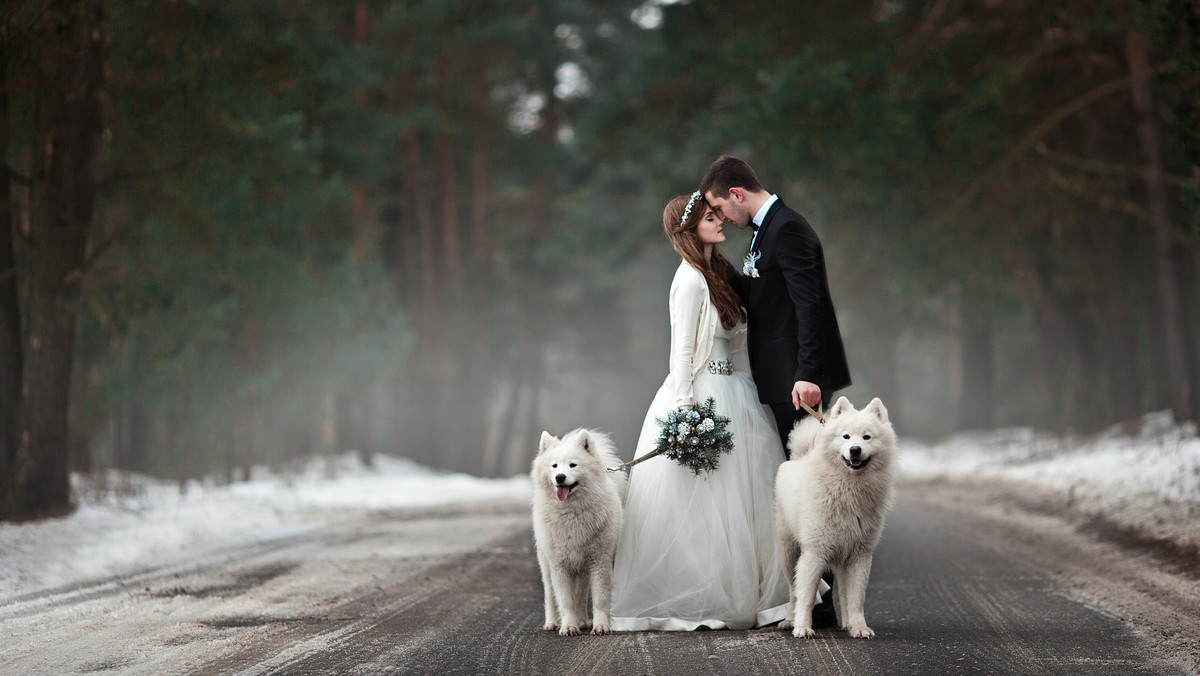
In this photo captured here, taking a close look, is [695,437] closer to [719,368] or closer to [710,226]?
[719,368]

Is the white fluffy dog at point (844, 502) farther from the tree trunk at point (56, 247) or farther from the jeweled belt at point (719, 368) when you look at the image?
the tree trunk at point (56, 247)

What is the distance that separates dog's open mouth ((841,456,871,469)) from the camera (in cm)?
534

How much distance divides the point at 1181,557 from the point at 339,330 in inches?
746

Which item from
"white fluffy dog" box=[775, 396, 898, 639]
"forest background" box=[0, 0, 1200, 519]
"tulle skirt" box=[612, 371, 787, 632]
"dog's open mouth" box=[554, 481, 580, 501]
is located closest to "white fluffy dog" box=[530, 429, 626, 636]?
"dog's open mouth" box=[554, 481, 580, 501]

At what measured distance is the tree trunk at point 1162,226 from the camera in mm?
16641

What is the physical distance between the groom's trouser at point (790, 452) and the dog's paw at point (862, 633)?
0.98ft

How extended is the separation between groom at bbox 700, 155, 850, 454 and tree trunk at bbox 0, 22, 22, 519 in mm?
8688

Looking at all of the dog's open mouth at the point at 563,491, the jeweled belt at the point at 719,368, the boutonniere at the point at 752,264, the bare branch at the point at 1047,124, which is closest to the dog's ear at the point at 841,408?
the jeweled belt at the point at 719,368

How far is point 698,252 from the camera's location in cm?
605

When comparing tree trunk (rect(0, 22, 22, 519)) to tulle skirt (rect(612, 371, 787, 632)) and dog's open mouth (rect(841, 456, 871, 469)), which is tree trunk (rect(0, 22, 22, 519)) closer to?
tulle skirt (rect(612, 371, 787, 632))

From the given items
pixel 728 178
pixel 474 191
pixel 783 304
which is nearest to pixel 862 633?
pixel 783 304

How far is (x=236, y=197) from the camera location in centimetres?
1666

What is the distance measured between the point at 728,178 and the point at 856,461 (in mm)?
1858

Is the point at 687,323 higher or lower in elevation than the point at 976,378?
higher
